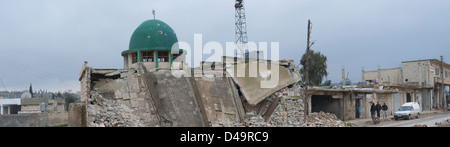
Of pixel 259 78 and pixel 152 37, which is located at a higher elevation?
pixel 152 37

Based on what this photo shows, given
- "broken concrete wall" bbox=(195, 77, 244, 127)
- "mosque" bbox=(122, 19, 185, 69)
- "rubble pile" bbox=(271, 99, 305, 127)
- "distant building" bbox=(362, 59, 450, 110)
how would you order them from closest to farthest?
"broken concrete wall" bbox=(195, 77, 244, 127) < "rubble pile" bbox=(271, 99, 305, 127) < "mosque" bbox=(122, 19, 185, 69) < "distant building" bbox=(362, 59, 450, 110)

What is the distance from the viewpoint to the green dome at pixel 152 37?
2034cm

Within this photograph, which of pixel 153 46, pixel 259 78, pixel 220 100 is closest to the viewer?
pixel 220 100

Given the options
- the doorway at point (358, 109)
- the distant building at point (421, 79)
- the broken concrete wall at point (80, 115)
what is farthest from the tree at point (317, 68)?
the broken concrete wall at point (80, 115)

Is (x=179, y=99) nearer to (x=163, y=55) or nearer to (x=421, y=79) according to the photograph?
(x=163, y=55)

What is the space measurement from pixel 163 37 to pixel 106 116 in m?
6.36

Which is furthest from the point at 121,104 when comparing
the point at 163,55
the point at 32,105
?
the point at 32,105

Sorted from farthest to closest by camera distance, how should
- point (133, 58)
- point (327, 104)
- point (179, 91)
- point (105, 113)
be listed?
point (327, 104) → point (133, 58) → point (179, 91) → point (105, 113)

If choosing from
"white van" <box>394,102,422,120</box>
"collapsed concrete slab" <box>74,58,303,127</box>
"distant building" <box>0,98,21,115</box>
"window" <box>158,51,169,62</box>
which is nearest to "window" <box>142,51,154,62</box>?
"window" <box>158,51,169,62</box>

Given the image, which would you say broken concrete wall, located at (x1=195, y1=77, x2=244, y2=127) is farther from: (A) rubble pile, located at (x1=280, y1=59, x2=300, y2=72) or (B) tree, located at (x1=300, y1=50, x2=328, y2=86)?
(B) tree, located at (x1=300, y1=50, x2=328, y2=86)

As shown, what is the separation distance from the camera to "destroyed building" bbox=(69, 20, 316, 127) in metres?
16.2

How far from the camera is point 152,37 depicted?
20406mm

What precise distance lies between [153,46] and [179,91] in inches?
159
